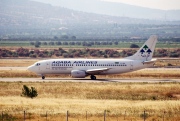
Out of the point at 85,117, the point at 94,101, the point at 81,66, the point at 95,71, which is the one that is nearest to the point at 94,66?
the point at 95,71

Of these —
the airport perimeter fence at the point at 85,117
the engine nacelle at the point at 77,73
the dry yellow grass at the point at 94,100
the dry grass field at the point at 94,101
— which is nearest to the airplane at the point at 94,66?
the engine nacelle at the point at 77,73

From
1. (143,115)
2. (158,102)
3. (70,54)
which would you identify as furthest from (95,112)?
(70,54)

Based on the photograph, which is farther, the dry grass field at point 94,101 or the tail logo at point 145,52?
the tail logo at point 145,52

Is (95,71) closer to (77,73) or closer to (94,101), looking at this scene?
(77,73)

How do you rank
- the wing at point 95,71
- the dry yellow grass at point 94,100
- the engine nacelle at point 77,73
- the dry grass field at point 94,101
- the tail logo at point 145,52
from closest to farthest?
the dry grass field at point 94,101
the dry yellow grass at point 94,100
the wing at point 95,71
the engine nacelle at point 77,73
the tail logo at point 145,52

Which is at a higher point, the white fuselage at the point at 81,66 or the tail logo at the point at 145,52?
the tail logo at the point at 145,52

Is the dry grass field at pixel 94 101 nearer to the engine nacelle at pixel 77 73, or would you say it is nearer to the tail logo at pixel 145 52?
the engine nacelle at pixel 77 73

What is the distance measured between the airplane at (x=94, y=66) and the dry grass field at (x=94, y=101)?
7736 millimetres

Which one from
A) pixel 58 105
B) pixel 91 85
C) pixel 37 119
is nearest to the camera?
pixel 37 119

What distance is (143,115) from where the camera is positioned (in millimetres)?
41594

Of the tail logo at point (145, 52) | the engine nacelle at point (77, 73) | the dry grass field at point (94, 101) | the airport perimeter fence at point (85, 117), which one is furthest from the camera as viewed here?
the tail logo at point (145, 52)

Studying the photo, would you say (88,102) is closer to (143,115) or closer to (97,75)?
(143,115)

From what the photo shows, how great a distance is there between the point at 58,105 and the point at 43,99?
15.9ft

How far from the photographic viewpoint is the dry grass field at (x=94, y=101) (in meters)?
41.6
